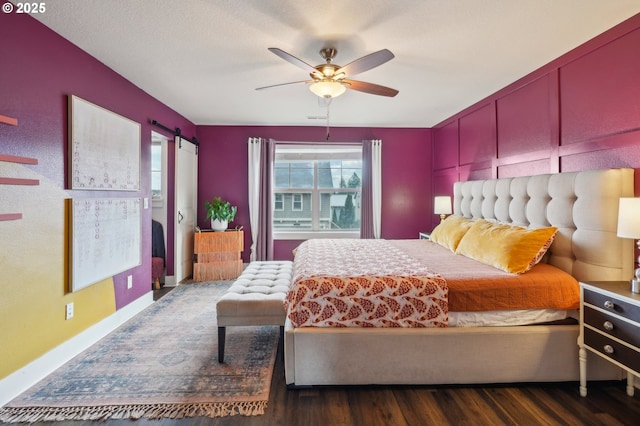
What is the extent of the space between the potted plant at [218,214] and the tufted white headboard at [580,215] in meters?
3.66

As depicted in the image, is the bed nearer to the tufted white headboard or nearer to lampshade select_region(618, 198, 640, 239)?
the tufted white headboard

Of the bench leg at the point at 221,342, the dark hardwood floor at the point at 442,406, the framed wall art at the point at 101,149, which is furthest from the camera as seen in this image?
the framed wall art at the point at 101,149

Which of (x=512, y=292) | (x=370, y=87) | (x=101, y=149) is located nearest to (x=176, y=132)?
(x=101, y=149)

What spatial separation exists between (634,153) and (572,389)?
1605mm

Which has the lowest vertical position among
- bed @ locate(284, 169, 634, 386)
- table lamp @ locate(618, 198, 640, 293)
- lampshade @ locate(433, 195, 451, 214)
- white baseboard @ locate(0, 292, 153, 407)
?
white baseboard @ locate(0, 292, 153, 407)

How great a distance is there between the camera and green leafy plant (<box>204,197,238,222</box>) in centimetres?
453

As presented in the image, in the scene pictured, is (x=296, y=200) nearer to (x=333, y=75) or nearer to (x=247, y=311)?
(x=333, y=75)

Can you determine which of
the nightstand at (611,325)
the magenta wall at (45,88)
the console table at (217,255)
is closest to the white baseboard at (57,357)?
the magenta wall at (45,88)

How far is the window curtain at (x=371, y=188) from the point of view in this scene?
195 inches

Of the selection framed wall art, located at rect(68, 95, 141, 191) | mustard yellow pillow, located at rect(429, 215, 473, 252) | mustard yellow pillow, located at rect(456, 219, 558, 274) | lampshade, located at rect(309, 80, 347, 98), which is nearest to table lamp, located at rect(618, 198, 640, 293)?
mustard yellow pillow, located at rect(456, 219, 558, 274)

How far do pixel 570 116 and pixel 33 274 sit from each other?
164 inches

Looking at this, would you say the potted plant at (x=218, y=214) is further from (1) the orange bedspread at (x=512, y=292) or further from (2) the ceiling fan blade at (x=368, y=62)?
(1) the orange bedspread at (x=512, y=292)

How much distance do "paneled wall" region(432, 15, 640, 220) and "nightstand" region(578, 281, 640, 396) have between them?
91 centimetres

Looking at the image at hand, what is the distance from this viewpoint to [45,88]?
7.00 feet
